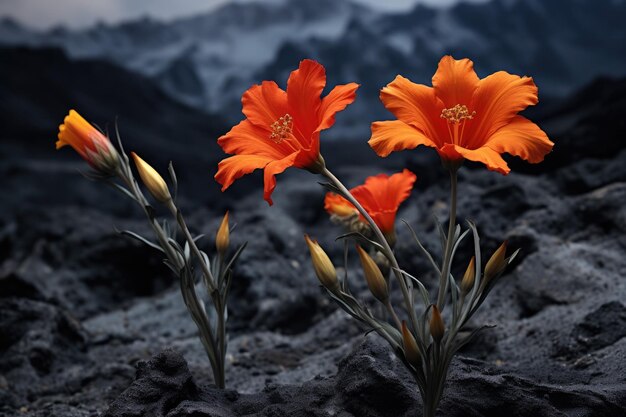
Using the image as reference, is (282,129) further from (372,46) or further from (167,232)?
(372,46)

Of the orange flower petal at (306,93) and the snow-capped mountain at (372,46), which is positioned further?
the snow-capped mountain at (372,46)

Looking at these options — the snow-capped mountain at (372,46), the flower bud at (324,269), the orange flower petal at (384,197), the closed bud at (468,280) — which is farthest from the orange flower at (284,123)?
the snow-capped mountain at (372,46)

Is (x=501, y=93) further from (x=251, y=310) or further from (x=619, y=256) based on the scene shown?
(x=251, y=310)

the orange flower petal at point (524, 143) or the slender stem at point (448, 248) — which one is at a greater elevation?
the orange flower petal at point (524, 143)

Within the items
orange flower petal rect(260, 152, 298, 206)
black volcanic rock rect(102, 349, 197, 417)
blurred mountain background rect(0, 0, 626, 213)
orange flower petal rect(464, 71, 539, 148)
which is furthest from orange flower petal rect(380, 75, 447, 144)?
blurred mountain background rect(0, 0, 626, 213)

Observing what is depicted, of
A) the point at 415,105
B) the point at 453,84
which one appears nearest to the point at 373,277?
the point at 415,105

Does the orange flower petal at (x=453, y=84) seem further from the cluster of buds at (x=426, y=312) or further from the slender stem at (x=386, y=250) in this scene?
the slender stem at (x=386, y=250)
